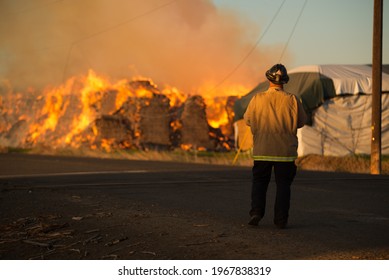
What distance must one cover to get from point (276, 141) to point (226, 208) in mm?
2419

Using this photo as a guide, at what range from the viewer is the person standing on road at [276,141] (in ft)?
24.8

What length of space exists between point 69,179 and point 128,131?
30.3 m

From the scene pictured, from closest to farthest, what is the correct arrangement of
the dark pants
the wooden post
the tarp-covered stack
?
the dark pants
the wooden post
the tarp-covered stack

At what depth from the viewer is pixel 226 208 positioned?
9.72 metres

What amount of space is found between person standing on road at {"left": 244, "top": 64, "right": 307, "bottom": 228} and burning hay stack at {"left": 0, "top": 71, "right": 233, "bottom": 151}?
3613 cm

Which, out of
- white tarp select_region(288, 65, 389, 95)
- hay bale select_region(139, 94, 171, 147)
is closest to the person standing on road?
white tarp select_region(288, 65, 389, 95)

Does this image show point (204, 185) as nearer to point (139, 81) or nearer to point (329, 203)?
point (329, 203)

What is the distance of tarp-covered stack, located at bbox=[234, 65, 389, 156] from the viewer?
88.3ft

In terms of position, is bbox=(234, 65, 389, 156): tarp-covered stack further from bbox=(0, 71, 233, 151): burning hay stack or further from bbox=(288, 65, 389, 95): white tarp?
bbox=(0, 71, 233, 151): burning hay stack

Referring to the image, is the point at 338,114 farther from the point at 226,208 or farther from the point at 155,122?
the point at 155,122

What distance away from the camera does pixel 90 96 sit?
165 feet

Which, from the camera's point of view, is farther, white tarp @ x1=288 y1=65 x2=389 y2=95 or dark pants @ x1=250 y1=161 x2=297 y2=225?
white tarp @ x1=288 y1=65 x2=389 y2=95

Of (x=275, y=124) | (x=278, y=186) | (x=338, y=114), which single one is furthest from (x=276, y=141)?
(x=338, y=114)

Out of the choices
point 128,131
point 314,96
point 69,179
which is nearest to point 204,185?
point 69,179
